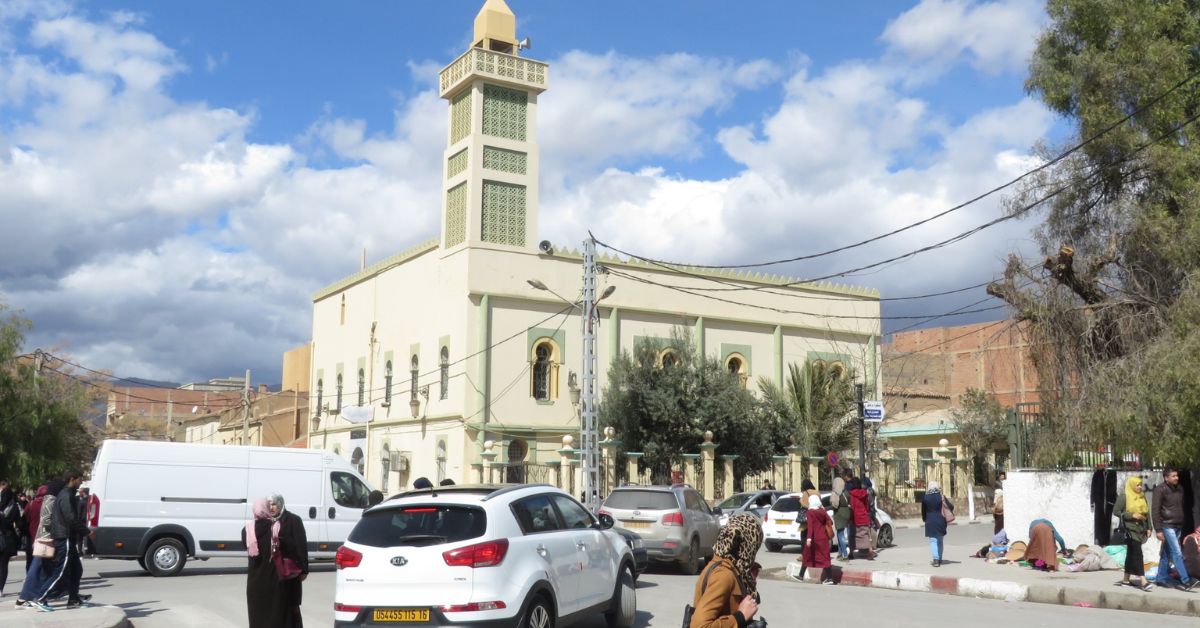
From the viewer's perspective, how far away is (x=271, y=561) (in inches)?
359

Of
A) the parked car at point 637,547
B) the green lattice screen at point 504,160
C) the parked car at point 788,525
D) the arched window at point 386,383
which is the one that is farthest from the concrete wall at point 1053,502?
the arched window at point 386,383

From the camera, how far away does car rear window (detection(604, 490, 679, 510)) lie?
18.7m

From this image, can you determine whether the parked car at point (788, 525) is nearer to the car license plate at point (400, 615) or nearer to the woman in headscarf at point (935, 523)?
the woman in headscarf at point (935, 523)

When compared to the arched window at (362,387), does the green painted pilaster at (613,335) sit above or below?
above

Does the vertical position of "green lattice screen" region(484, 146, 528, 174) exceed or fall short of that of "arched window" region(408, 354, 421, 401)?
it exceeds it

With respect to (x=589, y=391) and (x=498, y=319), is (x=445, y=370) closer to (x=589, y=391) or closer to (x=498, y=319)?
(x=498, y=319)

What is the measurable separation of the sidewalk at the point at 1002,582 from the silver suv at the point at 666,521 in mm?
1370

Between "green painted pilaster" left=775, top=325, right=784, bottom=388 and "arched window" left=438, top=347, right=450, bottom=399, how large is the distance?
520 inches

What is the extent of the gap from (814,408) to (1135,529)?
26.7m

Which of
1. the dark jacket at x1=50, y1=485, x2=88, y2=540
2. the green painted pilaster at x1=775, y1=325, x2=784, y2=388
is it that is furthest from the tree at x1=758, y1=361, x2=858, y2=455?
the dark jacket at x1=50, y1=485, x2=88, y2=540

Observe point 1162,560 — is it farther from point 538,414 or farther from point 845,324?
point 845,324

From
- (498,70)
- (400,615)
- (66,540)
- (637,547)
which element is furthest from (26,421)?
(400,615)

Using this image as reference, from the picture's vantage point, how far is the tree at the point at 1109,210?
19.1 meters

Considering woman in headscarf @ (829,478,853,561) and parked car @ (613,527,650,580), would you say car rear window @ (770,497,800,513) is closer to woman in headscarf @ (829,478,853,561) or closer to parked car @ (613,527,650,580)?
woman in headscarf @ (829,478,853,561)
